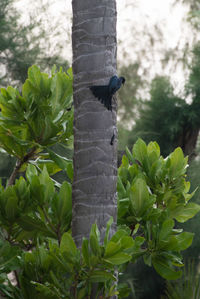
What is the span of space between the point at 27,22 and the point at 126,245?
3.77 meters

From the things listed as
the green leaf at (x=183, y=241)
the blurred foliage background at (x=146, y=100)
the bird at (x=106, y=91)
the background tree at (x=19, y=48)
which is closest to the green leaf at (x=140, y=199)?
the green leaf at (x=183, y=241)

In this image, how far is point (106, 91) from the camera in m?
1.57

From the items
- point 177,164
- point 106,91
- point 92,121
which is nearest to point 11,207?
point 92,121

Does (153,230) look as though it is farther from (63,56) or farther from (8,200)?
(63,56)

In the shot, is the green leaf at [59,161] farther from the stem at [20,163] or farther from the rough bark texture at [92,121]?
the rough bark texture at [92,121]

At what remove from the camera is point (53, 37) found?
4.71 metres

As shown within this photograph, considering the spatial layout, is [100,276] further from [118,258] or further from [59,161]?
[59,161]

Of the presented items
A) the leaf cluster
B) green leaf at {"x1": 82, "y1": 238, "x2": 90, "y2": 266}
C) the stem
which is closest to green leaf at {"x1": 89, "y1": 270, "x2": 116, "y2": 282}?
green leaf at {"x1": 82, "y1": 238, "x2": 90, "y2": 266}

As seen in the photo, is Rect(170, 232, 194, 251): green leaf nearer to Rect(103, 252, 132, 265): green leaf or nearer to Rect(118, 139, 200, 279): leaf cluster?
Rect(118, 139, 200, 279): leaf cluster

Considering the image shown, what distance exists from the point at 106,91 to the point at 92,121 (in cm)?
11

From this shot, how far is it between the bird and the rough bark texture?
16 mm

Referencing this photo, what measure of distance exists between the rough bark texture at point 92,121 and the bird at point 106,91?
16mm

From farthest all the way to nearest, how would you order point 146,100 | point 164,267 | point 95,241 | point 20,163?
point 146,100 → point 20,163 → point 164,267 → point 95,241

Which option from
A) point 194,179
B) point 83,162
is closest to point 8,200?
point 83,162
